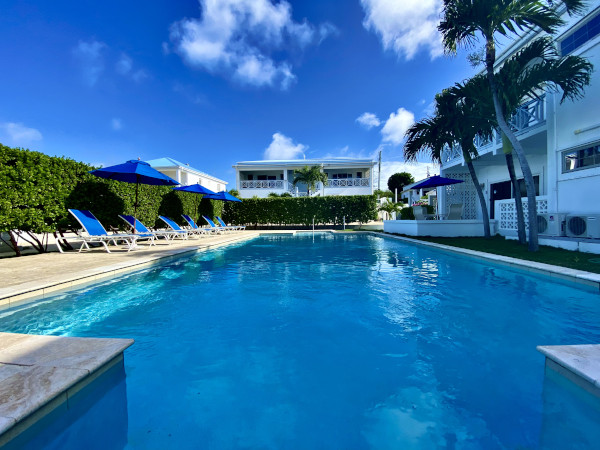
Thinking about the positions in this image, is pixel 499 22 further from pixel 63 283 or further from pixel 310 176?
pixel 310 176

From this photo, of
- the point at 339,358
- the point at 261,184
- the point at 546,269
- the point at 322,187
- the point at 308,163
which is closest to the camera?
the point at 339,358

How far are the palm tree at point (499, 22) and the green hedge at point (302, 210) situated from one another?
1305 centimetres

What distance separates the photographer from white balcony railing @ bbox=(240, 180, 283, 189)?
29109 mm

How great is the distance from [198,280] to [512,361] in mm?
5252

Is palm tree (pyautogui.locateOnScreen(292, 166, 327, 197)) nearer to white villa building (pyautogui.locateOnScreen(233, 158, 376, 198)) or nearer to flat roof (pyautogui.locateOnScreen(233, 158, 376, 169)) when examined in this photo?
white villa building (pyautogui.locateOnScreen(233, 158, 376, 198))

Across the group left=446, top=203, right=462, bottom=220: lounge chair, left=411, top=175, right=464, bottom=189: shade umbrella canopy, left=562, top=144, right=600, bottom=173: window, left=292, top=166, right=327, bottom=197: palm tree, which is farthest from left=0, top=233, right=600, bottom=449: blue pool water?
left=292, top=166, right=327, bottom=197: palm tree

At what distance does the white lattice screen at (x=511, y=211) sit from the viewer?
10509 millimetres

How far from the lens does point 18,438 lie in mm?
1442

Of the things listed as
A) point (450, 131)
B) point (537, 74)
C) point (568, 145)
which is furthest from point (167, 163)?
point (568, 145)

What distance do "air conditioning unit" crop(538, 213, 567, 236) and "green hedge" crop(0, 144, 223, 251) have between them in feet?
49.8

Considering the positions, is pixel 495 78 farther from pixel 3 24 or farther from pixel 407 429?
pixel 3 24

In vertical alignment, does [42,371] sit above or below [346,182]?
below

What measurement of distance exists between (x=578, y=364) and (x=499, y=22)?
944cm

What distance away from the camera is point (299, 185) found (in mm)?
31000
